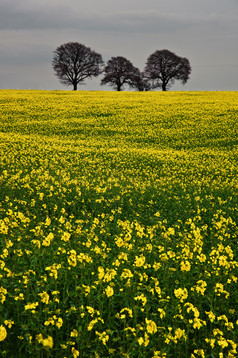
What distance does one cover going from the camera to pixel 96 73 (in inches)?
2872

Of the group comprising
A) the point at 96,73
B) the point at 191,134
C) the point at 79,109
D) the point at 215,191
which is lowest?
the point at 215,191

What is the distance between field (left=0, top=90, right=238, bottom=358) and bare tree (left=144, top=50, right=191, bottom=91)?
38.3 metres

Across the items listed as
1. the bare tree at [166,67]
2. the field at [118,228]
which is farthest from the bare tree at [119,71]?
the field at [118,228]

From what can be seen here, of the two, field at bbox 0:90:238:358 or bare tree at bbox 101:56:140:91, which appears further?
bare tree at bbox 101:56:140:91

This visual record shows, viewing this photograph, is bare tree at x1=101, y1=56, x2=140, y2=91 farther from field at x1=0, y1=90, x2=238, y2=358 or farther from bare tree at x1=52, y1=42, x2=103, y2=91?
field at x1=0, y1=90, x2=238, y2=358

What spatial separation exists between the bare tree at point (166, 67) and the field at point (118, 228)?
3833cm

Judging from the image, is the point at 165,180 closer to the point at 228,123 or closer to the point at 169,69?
the point at 228,123

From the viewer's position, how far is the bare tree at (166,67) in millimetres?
75688

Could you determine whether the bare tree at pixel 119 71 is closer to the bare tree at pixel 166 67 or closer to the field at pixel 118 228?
the bare tree at pixel 166 67

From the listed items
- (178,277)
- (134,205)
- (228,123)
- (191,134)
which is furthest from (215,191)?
(228,123)

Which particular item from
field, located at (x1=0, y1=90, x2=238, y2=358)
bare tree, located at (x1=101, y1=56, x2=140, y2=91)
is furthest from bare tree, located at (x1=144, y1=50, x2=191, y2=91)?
field, located at (x1=0, y1=90, x2=238, y2=358)

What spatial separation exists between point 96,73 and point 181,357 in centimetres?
7410

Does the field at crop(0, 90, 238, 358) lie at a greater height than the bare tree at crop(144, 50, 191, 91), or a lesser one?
lesser

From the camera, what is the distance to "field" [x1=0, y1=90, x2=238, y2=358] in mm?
4059
